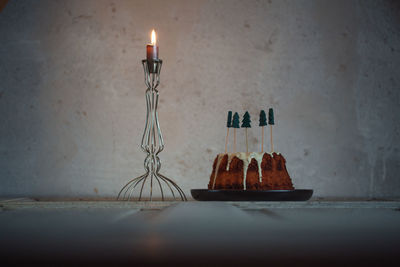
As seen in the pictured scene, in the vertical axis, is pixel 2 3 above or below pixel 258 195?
above

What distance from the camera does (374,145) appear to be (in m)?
1.70

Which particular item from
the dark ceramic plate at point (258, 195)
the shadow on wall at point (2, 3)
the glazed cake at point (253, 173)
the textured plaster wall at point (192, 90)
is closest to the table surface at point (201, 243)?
the dark ceramic plate at point (258, 195)

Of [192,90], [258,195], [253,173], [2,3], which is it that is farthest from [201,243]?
[2,3]

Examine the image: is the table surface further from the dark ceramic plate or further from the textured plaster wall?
the textured plaster wall

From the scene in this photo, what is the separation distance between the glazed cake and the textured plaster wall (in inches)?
21.9

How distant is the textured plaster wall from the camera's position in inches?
65.6

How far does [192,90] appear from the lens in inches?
66.1

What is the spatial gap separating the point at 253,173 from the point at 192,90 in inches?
28.2

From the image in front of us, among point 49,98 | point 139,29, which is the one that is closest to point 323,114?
point 139,29

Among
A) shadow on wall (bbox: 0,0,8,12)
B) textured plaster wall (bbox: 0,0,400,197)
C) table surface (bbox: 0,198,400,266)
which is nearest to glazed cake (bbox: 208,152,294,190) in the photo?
textured plaster wall (bbox: 0,0,400,197)

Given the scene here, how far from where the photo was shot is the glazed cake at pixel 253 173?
1.06 meters

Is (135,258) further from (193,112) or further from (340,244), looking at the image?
(193,112)

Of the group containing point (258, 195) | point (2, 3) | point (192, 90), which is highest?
point (2, 3)

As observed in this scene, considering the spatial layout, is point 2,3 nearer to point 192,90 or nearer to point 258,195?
point 192,90
